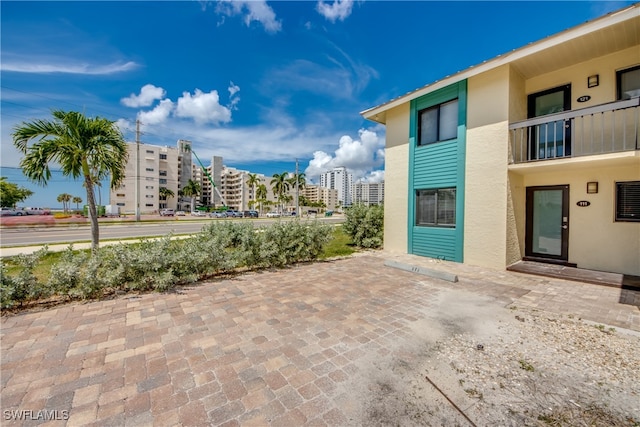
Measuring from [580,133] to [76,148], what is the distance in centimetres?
1283

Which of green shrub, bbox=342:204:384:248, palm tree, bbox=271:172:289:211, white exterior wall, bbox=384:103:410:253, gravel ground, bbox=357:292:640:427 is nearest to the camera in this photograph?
gravel ground, bbox=357:292:640:427

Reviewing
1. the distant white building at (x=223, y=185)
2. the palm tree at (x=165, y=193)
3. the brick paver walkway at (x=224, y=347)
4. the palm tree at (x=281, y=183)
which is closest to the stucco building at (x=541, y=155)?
the brick paver walkway at (x=224, y=347)

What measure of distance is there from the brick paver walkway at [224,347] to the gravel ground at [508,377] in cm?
27

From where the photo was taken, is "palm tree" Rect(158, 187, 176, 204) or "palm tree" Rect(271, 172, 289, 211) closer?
"palm tree" Rect(271, 172, 289, 211)

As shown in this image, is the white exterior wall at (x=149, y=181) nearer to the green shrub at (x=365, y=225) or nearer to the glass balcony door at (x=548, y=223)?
the green shrub at (x=365, y=225)

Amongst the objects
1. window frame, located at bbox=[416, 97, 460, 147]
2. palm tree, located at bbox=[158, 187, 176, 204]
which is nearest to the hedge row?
window frame, located at bbox=[416, 97, 460, 147]

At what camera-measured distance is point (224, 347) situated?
2.95m

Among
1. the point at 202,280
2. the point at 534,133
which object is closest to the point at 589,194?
the point at 534,133

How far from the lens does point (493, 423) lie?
1.96 metres

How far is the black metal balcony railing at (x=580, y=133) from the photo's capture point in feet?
19.1

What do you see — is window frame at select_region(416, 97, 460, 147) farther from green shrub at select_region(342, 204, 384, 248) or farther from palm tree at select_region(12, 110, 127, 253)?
palm tree at select_region(12, 110, 127, 253)

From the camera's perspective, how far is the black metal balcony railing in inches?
229

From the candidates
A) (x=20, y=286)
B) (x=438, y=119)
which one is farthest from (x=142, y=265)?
(x=438, y=119)

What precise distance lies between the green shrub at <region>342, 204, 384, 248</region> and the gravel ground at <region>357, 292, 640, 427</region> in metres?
6.93
